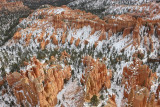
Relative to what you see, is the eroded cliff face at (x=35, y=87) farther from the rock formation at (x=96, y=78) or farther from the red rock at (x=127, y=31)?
the red rock at (x=127, y=31)

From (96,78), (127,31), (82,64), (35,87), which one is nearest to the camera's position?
(35,87)

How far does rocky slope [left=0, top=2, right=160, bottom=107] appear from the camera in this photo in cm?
2222

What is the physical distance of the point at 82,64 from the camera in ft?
127

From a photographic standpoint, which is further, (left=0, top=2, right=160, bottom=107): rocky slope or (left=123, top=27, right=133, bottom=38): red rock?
(left=123, top=27, right=133, bottom=38): red rock

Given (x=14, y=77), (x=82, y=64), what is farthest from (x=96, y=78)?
(x=14, y=77)

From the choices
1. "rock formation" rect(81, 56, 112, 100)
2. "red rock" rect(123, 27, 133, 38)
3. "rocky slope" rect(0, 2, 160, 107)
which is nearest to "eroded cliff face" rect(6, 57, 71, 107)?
"rocky slope" rect(0, 2, 160, 107)

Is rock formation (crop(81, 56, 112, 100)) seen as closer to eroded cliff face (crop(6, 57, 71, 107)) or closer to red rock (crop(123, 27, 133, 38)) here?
eroded cliff face (crop(6, 57, 71, 107))

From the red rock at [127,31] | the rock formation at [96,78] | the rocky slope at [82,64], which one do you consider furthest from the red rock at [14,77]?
the red rock at [127,31]

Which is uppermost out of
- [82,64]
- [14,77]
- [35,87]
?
[35,87]

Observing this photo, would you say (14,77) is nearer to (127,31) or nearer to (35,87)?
(35,87)

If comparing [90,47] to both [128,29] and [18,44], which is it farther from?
[18,44]

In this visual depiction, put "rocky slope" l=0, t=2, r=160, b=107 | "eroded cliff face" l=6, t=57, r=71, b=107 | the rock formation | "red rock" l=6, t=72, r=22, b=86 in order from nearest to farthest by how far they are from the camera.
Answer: "eroded cliff face" l=6, t=57, r=71, b=107
"rocky slope" l=0, t=2, r=160, b=107
the rock formation
"red rock" l=6, t=72, r=22, b=86

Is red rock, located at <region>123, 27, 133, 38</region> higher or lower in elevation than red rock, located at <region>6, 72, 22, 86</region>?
higher

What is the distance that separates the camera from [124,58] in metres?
39.8
